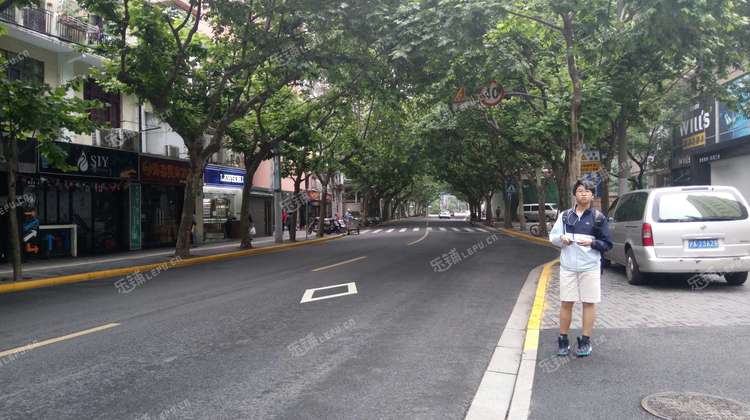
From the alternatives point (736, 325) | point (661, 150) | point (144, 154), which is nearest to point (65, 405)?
point (736, 325)

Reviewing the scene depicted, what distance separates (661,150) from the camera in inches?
1148

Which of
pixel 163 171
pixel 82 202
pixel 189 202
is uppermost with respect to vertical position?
pixel 163 171

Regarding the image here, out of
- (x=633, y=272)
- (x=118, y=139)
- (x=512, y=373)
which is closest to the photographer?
(x=512, y=373)

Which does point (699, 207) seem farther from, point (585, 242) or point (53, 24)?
point (53, 24)

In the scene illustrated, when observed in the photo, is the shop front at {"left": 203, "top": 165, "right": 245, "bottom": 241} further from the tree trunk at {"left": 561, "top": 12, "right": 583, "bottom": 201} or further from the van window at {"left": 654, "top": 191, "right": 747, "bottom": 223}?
the van window at {"left": 654, "top": 191, "right": 747, "bottom": 223}

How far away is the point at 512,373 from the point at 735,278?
657 centimetres

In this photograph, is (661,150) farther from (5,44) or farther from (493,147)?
(5,44)

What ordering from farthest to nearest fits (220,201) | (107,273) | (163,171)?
(220,201) < (163,171) < (107,273)

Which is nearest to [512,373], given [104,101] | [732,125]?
[104,101]

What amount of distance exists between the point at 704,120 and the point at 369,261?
1826cm

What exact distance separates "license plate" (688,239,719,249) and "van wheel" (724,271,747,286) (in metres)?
1.05

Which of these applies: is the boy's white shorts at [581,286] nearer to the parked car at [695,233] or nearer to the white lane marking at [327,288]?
the parked car at [695,233]

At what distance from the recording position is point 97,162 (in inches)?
738

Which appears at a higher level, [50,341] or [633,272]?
[633,272]
